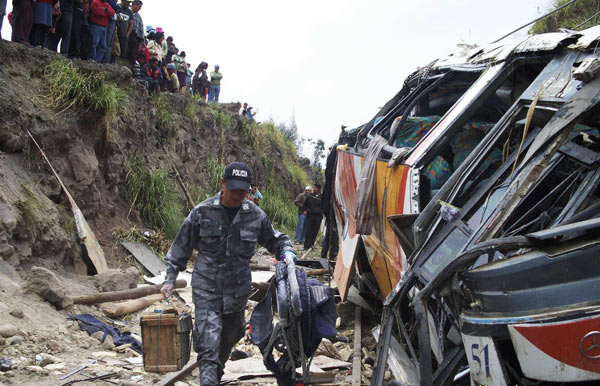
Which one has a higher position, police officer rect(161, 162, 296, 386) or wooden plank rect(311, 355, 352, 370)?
police officer rect(161, 162, 296, 386)

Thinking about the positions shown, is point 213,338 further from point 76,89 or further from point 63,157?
point 76,89

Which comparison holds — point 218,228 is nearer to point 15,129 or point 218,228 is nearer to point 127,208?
point 15,129

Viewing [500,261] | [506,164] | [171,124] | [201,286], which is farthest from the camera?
[171,124]

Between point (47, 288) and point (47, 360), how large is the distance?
4.54 ft

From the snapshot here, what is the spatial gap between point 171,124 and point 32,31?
4713mm

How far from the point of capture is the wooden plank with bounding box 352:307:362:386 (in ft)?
14.5

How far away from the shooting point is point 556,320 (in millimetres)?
2043

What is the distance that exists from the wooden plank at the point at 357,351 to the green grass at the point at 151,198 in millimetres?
5686

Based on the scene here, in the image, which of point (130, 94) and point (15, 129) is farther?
point (130, 94)

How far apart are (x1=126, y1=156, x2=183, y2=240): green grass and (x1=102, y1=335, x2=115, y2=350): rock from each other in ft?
17.6

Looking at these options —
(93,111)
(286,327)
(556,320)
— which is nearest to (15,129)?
(93,111)

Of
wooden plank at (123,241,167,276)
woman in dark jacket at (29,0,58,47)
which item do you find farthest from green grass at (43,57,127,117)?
wooden plank at (123,241,167,276)

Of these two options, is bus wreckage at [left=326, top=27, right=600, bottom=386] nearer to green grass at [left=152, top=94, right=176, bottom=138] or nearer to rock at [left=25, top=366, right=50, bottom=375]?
rock at [left=25, top=366, right=50, bottom=375]

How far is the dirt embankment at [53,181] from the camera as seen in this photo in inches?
219
